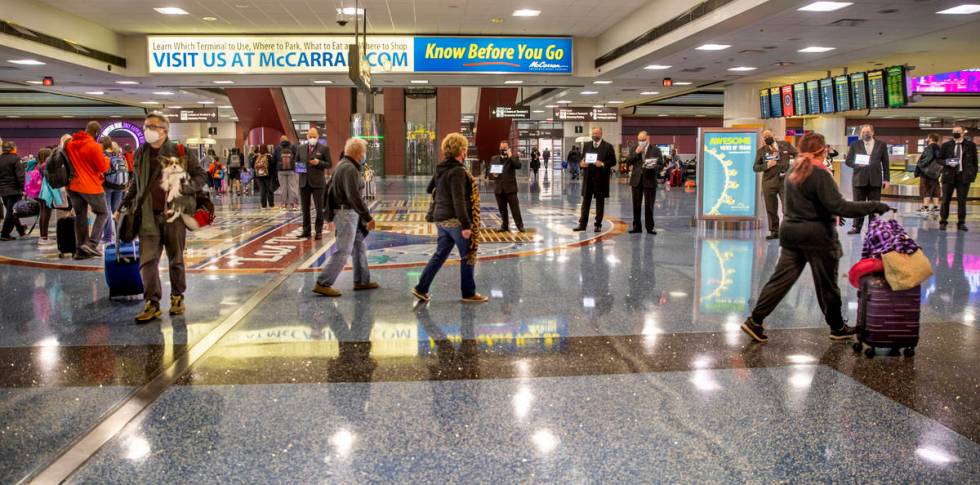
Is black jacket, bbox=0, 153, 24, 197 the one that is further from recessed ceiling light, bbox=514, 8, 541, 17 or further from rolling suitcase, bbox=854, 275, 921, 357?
rolling suitcase, bbox=854, 275, 921, 357

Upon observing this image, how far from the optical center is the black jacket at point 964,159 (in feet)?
44.0

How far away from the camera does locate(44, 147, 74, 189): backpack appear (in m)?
9.52

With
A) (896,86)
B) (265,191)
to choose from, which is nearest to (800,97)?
(896,86)

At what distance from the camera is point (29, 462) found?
3420 millimetres

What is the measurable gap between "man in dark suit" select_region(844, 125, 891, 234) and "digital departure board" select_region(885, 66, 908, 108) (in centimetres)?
661

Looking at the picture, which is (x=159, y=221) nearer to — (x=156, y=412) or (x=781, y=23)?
(x=156, y=412)

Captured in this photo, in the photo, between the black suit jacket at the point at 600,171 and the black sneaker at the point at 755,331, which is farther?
the black suit jacket at the point at 600,171

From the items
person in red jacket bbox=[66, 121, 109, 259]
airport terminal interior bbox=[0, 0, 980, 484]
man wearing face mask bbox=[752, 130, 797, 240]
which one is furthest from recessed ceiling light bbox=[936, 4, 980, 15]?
Answer: person in red jacket bbox=[66, 121, 109, 259]

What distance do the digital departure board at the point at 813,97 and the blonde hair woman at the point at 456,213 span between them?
686 inches

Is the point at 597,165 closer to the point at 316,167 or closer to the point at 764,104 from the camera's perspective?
the point at 316,167

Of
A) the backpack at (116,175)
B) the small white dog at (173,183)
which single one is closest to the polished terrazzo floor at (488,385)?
the small white dog at (173,183)

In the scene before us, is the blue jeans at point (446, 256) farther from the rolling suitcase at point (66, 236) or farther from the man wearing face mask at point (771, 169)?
the man wearing face mask at point (771, 169)

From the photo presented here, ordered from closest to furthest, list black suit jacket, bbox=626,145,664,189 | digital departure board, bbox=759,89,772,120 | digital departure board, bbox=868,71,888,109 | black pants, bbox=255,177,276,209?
black suit jacket, bbox=626,145,664,189 → digital departure board, bbox=868,71,888,109 → black pants, bbox=255,177,276,209 → digital departure board, bbox=759,89,772,120

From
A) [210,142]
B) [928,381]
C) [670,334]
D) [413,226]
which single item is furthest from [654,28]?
[210,142]
